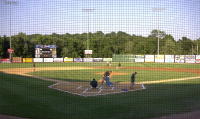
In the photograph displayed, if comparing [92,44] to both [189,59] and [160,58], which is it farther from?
[189,59]

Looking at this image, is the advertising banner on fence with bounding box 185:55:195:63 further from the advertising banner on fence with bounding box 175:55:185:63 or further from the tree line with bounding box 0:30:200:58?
the tree line with bounding box 0:30:200:58

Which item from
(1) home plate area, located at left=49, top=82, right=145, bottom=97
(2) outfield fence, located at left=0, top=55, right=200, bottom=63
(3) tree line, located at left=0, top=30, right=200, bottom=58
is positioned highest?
(3) tree line, located at left=0, top=30, right=200, bottom=58

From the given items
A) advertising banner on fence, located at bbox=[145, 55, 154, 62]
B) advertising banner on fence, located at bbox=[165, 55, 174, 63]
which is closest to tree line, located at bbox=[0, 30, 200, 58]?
advertising banner on fence, located at bbox=[165, 55, 174, 63]

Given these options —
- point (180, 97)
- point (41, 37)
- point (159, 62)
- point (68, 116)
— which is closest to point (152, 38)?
point (159, 62)

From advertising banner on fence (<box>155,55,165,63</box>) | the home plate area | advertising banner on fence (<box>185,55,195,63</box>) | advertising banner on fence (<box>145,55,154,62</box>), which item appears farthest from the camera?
advertising banner on fence (<box>145,55,154,62</box>)

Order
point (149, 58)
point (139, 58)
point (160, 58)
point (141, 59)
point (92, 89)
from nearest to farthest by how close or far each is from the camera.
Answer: point (92, 89)
point (160, 58)
point (149, 58)
point (139, 58)
point (141, 59)

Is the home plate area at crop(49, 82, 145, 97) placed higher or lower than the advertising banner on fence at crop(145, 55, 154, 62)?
lower

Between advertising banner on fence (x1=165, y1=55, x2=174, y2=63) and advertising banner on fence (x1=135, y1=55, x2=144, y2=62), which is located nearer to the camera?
advertising banner on fence (x1=165, y1=55, x2=174, y2=63)

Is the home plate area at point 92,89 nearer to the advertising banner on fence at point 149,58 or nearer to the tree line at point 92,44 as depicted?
the tree line at point 92,44

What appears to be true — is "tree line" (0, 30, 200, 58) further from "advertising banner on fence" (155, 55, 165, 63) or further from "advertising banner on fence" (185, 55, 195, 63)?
"advertising banner on fence" (155, 55, 165, 63)

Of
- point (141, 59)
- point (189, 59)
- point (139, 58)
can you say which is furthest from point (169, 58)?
point (139, 58)

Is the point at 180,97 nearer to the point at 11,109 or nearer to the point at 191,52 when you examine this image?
the point at 11,109

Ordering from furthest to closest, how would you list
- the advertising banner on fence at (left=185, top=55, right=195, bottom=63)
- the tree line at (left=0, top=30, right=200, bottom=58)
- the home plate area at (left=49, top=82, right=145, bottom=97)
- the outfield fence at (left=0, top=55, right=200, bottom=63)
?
the outfield fence at (left=0, top=55, right=200, bottom=63)
the advertising banner on fence at (left=185, top=55, right=195, bottom=63)
the tree line at (left=0, top=30, right=200, bottom=58)
the home plate area at (left=49, top=82, right=145, bottom=97)

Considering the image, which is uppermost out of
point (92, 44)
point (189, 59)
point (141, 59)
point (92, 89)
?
point (92, 44)
